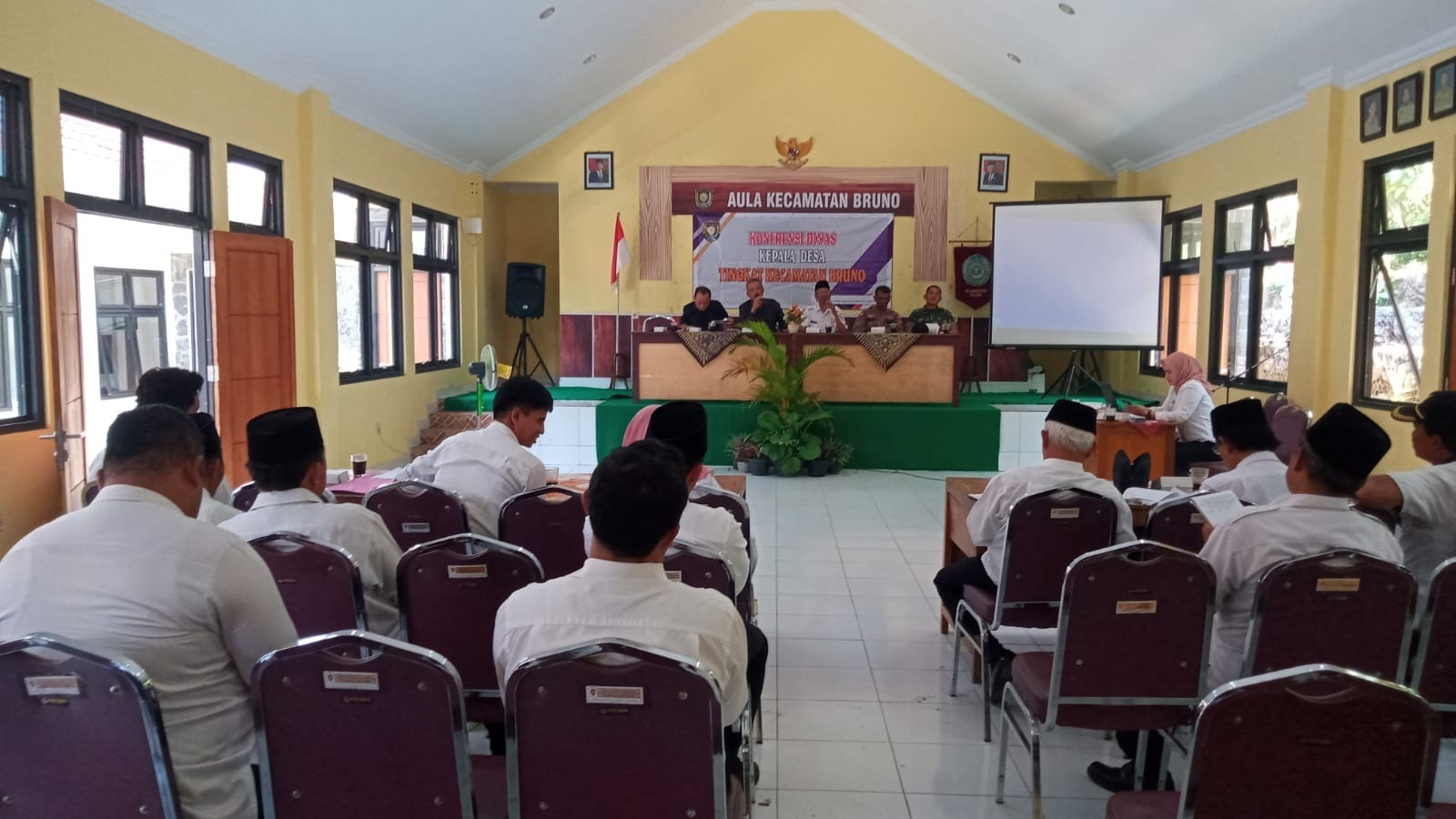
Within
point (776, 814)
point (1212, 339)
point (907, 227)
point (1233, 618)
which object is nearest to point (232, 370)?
point (776, 814)

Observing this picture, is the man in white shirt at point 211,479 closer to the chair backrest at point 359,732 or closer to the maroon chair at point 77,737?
the maroon chair at point 77,737

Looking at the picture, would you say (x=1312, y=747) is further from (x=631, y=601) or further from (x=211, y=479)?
(x=211, y=479)

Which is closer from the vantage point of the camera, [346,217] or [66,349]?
[66,349]

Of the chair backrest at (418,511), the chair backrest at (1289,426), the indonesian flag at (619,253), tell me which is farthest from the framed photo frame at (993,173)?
the chair backrest at (418,511)

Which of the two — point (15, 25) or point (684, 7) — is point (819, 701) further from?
point (684, 7)

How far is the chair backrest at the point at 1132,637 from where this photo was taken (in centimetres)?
215

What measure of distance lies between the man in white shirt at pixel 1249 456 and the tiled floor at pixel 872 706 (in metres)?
1.00

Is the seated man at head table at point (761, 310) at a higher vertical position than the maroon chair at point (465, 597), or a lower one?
higher

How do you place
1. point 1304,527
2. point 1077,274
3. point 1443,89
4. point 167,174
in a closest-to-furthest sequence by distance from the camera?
1. point 1304,527
2. point 1443,89
3. point 167,174
4. point 1077,274

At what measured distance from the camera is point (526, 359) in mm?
11820

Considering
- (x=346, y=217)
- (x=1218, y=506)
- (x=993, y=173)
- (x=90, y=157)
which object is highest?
(x=993, y=173)

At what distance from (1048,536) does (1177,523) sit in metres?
0.46

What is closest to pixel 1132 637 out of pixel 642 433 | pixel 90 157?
pixel 642 433

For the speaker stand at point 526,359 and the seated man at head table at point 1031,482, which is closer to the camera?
the seated man at head table at point 1031,482
